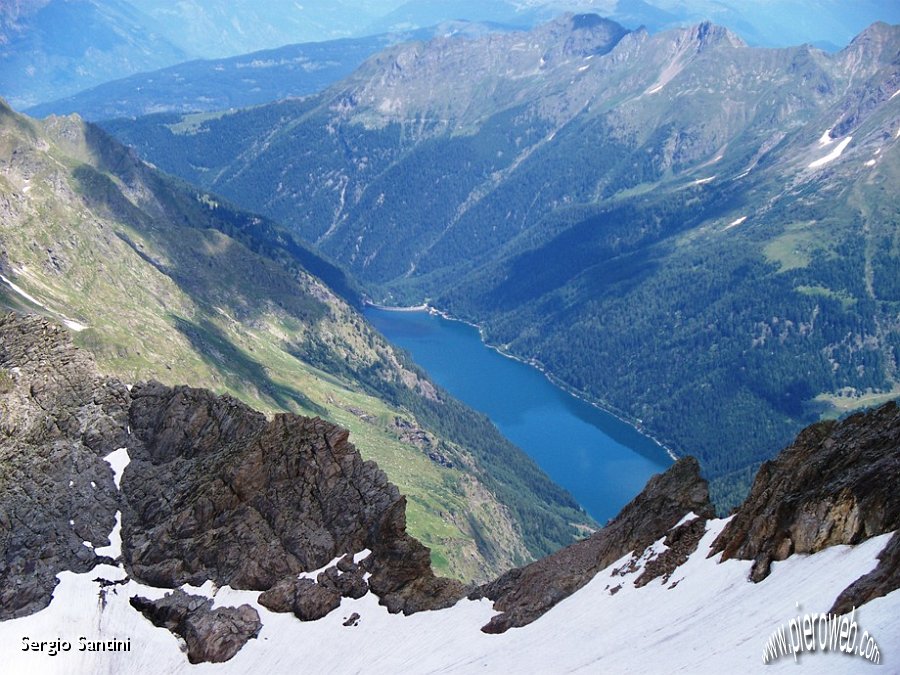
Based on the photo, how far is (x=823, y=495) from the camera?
6538 cm

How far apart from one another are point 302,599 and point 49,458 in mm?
32807

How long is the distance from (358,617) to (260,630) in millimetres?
8381

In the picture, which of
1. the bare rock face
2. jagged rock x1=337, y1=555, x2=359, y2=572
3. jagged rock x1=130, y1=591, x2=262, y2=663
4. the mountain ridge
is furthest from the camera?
the bare rock face

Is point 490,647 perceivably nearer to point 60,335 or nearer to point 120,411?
point 120,411

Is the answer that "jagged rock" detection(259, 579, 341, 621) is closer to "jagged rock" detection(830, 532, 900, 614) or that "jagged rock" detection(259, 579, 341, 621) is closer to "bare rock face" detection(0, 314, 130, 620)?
"bare rock face" detection(0, 314, 130, 620)

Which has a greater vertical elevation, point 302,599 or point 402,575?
point 402,575

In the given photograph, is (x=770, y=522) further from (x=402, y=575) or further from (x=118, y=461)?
(x=118, y=461)

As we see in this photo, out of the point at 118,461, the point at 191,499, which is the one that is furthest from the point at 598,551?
the point at 118,461

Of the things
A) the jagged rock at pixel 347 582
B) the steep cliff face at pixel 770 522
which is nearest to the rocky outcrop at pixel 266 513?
the jagged rock at pixel 347 582

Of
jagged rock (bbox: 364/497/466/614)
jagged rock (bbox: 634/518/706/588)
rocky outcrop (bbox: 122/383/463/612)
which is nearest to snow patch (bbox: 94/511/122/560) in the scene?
rocky outcrop (bbox: 122/383/463/612)

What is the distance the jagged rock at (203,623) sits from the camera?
89.1 m

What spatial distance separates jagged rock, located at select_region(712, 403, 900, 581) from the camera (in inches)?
2430

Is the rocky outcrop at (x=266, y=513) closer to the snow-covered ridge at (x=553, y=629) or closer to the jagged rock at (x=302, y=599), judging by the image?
the jagged rock at (x=302, y=599)

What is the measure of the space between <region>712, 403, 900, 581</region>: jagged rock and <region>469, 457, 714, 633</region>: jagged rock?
8.18 metres
